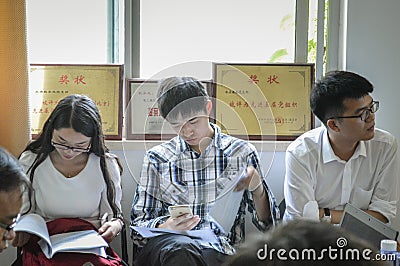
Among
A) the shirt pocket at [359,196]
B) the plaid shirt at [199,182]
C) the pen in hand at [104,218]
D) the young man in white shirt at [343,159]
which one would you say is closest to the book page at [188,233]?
the plaid shirt at [199,182]

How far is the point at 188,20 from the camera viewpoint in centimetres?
306

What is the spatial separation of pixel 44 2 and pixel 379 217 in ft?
6.08

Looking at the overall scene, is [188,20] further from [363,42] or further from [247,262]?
[247,262]

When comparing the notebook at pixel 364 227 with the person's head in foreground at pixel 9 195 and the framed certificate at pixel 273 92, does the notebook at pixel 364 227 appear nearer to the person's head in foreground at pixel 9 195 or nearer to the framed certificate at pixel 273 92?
the framed certificate at pixel 273 92

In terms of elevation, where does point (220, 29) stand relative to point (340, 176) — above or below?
above

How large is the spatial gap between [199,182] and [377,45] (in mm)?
1060

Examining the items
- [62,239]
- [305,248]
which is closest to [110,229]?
[62,239]

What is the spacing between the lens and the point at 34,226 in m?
2.23

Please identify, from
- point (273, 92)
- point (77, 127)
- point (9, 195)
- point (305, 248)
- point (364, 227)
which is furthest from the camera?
point (273, 92)

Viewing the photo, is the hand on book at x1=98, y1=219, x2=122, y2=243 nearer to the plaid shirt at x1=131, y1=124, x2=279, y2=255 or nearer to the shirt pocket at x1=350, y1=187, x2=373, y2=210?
the plaid shirt at x1=131, y1=124, x2=279, y2=255

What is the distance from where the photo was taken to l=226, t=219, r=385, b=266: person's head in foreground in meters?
0.65

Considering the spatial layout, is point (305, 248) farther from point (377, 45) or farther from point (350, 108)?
point (377, 45)

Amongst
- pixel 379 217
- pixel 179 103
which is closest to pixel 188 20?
pixel 179 103

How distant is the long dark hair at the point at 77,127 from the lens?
248cm
